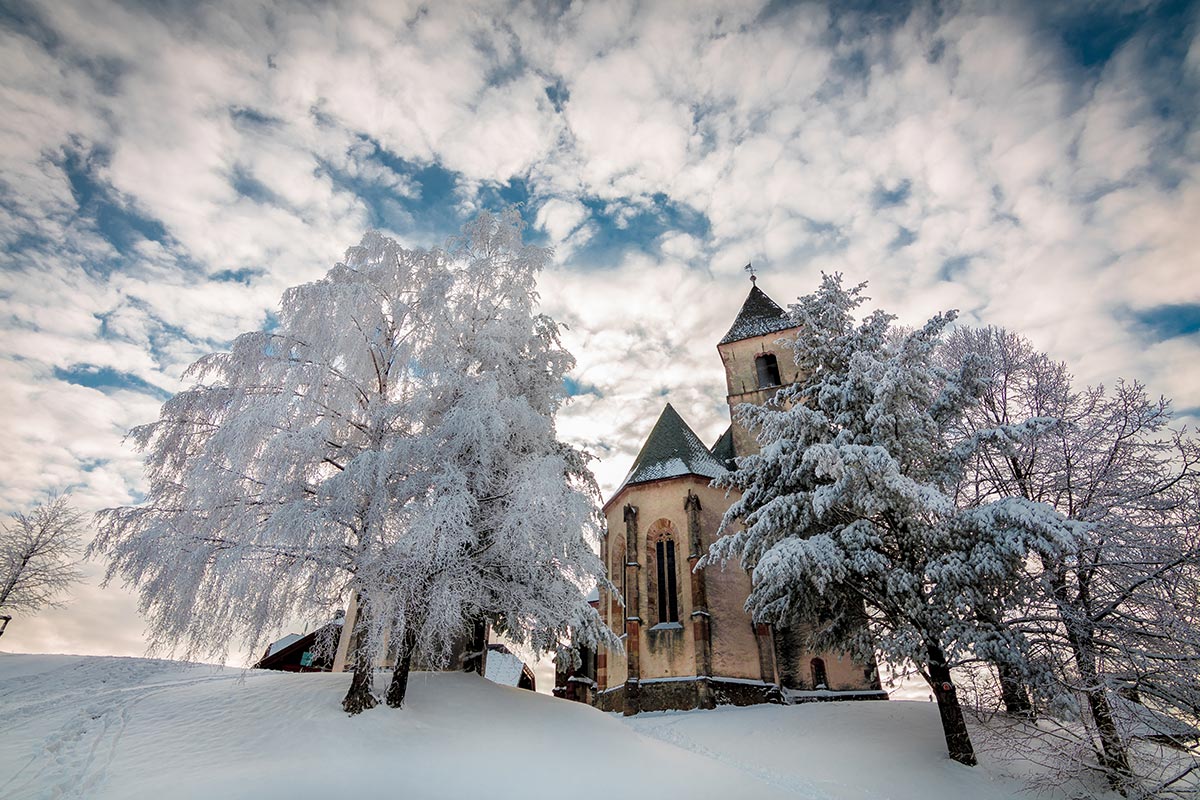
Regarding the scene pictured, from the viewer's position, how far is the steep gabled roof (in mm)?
24431

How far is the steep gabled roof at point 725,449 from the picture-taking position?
962 inches

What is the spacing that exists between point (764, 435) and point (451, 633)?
30.6 feet

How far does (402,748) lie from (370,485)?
398 cm

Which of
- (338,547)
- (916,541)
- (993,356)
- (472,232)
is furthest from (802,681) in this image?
(472,232)

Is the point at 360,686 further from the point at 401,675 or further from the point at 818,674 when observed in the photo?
the point at 818,674

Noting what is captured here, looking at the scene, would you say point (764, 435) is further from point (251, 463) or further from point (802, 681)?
point (251, 463)

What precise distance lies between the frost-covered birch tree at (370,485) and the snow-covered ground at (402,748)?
111 centimetres

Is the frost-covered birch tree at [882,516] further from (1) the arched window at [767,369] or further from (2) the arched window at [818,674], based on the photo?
(1) the arched window at [767,369]

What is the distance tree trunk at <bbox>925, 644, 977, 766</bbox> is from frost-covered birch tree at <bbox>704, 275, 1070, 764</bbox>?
0.02 meters

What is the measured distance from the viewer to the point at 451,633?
9.38 m

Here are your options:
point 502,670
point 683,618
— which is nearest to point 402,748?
point 683,618

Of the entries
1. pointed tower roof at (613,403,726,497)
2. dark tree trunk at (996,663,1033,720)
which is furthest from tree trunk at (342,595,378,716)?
pointed tower roof at (613,403,726,497)

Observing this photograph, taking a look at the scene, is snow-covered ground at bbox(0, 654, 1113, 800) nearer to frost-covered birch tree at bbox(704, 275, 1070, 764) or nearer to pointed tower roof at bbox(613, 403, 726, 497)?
frost-covered birch tree at bbox(704, 275, 1070, 764)

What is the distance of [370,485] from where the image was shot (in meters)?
9.27
